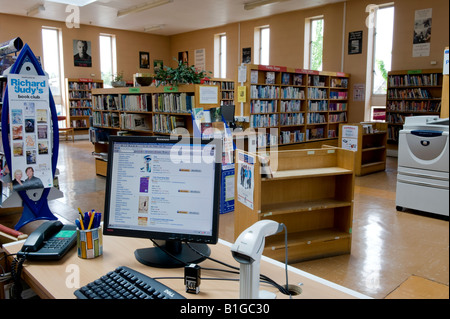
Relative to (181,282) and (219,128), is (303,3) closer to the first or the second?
(219,128)

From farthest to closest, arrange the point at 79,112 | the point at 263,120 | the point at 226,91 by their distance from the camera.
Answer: the point at 79,112, the point at 226,91, the point at 263,120

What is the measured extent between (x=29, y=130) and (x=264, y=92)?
5573 millimetres

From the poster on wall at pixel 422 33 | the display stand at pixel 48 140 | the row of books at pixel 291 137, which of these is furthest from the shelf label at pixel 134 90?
the poster on wall at pixel 422 33

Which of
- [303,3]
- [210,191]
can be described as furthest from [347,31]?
[210,191]

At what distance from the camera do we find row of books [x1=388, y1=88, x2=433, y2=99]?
354 inches

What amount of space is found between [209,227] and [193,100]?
3976 mm

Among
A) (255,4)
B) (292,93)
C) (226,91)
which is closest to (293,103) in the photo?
(292,93)

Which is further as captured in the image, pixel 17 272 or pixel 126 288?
pixel 17 272

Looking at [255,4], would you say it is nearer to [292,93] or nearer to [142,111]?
[292,93]

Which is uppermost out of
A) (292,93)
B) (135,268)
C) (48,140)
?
(292,93)

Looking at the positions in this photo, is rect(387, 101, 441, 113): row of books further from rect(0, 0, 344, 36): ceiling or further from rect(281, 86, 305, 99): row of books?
rect(0, 0, 344, 36): ceiling

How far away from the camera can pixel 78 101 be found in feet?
44.7

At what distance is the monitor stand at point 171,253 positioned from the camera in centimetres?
143

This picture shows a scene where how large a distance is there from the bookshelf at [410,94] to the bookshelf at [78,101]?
33.0ft
